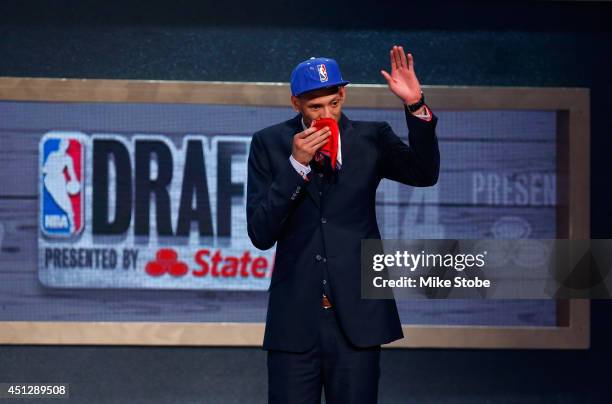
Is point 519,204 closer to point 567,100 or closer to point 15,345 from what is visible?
point 567,100

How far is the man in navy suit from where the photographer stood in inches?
95.4

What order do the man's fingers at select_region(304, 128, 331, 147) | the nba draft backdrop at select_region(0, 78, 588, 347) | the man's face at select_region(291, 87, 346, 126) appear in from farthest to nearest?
1. the nba draft backdrop at select_region(0, 78, 588, 347)
2. the man's face at select_region(291, 87, 346, 126)
3. the man's fingers at select_region(304, 128, 331, 147)

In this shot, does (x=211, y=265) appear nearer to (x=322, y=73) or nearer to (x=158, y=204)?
(x=158, y=204)

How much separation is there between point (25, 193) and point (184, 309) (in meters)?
0.96

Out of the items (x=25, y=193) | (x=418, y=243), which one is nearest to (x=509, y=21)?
(x=418, y=243)

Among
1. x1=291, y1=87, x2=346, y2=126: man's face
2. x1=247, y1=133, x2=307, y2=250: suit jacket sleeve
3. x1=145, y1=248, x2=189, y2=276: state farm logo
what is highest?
x1=291, y1=87, x2=346, y2=126: man's face

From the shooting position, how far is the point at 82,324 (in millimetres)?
4590

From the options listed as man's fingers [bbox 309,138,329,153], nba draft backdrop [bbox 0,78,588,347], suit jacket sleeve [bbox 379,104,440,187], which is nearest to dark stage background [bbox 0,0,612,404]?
nba draft backdrop [bbox 0,78,588,347]

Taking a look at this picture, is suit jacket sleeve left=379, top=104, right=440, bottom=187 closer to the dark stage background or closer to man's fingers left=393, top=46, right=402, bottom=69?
man's fingers left=393, top=46, right=402, bottom=69

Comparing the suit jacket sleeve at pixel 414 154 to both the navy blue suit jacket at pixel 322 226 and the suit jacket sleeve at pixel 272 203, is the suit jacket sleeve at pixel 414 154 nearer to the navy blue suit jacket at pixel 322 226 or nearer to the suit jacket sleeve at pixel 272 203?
the navy blue suit jacket at pixel 322 226

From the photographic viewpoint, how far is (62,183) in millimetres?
4605

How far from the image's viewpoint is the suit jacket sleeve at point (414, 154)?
2.47 meters

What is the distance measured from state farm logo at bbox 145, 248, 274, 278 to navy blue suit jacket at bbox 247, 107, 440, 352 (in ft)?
6.83

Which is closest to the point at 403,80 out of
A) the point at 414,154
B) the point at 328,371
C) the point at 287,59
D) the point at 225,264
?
the point at 414,154
